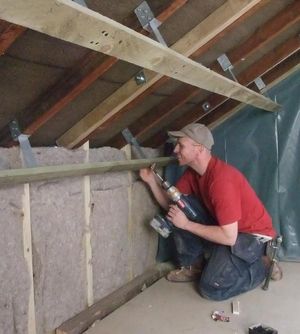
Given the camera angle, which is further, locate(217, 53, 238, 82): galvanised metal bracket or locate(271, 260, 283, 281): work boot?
locate(271, 260, 283, 281): work boot

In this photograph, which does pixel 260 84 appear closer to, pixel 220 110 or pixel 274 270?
pixel 220 110

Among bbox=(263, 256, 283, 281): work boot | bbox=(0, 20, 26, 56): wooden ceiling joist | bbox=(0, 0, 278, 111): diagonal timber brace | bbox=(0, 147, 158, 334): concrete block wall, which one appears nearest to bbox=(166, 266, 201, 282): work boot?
bbox=(0, 147, 158, 334): concrete block wall

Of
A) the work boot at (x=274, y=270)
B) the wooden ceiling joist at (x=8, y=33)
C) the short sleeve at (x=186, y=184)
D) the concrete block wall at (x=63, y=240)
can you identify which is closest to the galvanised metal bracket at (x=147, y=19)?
the wooden ceiling joist at (x=8, y=33)

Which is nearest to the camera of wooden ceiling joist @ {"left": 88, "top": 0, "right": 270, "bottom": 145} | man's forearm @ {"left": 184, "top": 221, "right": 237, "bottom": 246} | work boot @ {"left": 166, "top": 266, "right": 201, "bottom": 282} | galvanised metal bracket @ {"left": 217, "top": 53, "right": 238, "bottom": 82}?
wooden ceiling joist @ {"left": 88, "top": 0, "right": 270, "bottom": 145}

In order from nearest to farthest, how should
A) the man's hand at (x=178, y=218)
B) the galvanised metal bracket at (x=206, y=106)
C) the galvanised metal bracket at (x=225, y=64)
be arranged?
the galvanised metal bracket at (x=225, y=64) → the man's hand at (x=178, y=218) → the galvanised metal bracket at (x=206, y=106)

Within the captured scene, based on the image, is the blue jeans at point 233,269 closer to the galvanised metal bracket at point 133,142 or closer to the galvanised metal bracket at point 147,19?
the galvanised metal bracket at point 133,142

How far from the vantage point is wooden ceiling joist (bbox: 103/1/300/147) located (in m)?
1.90

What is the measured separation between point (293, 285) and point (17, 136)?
6.23ft

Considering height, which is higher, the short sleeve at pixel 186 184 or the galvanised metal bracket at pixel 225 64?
the galvanised metal bracket at pixel 225 64

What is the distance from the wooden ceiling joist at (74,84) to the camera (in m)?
1.31

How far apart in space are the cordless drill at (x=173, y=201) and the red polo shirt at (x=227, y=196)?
11cm

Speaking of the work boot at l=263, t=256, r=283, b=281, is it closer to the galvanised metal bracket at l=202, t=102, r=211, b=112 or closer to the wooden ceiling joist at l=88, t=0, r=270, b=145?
the galvanised metal bracket at l=202, t=102, r=211, b=112

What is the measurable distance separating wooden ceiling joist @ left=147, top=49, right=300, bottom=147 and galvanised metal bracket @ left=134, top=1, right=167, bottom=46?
3.86ft

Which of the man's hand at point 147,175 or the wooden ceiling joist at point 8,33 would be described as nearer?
the wooden ceiling joist at point 8,33
